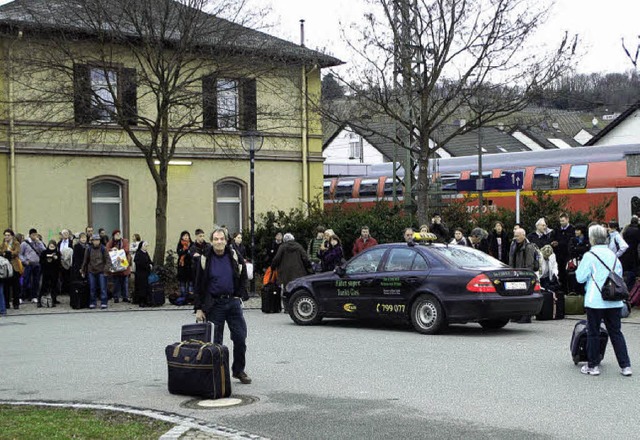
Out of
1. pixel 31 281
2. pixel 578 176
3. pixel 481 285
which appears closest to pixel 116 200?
pixel 31 281

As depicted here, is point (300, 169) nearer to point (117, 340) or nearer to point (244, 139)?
point (244, 139)

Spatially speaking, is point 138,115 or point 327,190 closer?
point 138,115

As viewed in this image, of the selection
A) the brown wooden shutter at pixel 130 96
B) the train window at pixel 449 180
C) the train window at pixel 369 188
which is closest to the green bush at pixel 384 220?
the brown wooden shutter at pixel 130 96

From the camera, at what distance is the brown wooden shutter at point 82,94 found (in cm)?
2677

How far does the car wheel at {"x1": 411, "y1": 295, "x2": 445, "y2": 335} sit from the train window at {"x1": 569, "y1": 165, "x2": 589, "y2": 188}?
18830mm

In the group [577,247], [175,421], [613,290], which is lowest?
[175,421]

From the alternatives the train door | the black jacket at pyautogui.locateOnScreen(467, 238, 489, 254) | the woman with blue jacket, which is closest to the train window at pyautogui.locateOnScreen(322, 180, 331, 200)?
the train door

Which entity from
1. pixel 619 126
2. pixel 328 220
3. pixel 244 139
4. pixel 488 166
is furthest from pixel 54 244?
pixel 619 126

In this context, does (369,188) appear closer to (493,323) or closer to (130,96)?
(130,96)

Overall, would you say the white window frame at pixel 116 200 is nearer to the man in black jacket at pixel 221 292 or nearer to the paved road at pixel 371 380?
the paved road at pixel 371 380

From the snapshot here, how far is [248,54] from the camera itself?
28.7 meters

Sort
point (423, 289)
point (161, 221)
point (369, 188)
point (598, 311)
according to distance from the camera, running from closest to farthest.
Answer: point (598, 311) < point (423, 289) < point (161, 221) < point (369, 188)

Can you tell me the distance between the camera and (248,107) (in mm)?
30469

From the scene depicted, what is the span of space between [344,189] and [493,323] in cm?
2642
